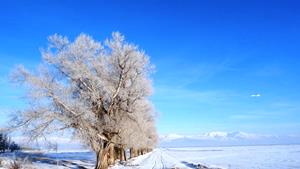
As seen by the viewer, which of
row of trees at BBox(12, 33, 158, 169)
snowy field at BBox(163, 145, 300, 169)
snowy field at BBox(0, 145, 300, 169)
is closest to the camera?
row of trees at BBox(12, 33, 158, 169)

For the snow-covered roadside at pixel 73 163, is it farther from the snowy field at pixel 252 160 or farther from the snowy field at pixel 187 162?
the snowy field at pixel 252 160

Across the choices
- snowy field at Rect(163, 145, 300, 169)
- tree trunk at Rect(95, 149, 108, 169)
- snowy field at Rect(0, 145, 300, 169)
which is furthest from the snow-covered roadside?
snowy field at Rect(163, 145, 300, 169)

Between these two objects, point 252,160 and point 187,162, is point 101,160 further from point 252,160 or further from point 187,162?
point 252,160

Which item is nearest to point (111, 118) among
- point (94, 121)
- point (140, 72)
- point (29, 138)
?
point (94, 121)

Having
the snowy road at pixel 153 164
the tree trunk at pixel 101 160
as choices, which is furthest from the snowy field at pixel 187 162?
the tree trunk at pixel 101 160

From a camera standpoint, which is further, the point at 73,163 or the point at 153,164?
the point at 153,164

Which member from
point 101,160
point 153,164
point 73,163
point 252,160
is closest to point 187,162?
point 252,160

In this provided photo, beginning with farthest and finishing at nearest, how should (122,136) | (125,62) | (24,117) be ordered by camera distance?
(122,136) → (125,62) → (24,117)

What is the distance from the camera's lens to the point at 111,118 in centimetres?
3038

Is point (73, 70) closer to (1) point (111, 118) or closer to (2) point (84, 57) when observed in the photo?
(2) point (84, 57)

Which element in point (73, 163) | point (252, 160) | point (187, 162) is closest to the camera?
point (73, 163)

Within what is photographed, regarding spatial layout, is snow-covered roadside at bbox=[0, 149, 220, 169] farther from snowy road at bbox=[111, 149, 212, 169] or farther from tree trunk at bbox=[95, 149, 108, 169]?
tree trunk at bbox=[95, 149, 108, 169]

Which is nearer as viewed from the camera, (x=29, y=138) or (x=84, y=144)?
(x=29, y=138)

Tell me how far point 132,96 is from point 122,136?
3.41m
